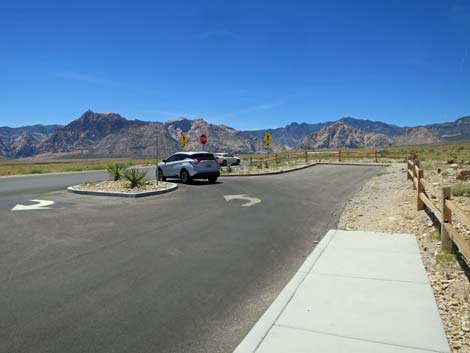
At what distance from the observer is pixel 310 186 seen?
18469mm

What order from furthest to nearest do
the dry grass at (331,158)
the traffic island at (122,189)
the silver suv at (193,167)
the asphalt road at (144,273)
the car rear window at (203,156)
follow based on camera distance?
the dry grass at (331,158) → the car rear window at (203,156) → the silver suv at (193,167) → the traffic island at (122,189) → the asphalt road at (144,273)

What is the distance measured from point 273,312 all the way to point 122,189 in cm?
1248

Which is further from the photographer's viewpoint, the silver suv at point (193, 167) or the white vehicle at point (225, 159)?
the white vehicle at point (225, 159)

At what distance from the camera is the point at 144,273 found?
5969mm

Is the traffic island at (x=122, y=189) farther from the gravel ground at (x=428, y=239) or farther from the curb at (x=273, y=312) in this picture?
the curb at (x=273, y=312)

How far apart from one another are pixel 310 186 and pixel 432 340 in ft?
48.6

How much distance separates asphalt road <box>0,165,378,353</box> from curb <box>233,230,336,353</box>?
0.50ft

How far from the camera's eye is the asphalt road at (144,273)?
406 cm

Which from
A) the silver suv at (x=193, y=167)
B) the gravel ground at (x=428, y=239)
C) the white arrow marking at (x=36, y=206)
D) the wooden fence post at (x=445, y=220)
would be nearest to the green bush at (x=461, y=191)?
the gravel ground at (x=428, y=239)

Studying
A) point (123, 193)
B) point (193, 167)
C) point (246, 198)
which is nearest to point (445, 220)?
point (246, 198)

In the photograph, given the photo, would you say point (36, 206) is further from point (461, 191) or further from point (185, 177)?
point (461, 191)

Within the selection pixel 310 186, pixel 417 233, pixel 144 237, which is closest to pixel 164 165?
pixel 310 186

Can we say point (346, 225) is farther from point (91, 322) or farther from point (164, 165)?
point (164, 165)

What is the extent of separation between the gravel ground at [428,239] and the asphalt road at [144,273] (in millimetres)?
928
